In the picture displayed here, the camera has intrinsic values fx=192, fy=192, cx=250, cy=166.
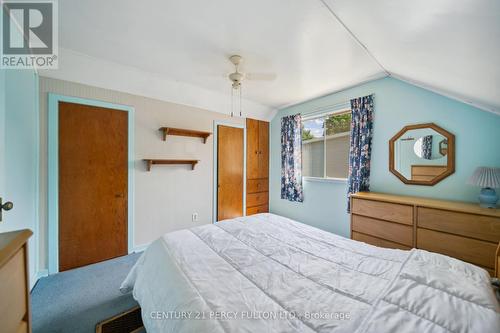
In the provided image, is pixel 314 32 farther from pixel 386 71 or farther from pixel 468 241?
pixel 468 241

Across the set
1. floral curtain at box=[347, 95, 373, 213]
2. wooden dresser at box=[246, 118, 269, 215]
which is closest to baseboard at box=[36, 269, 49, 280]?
wooden dresser at box=[246, 118, 269, 215]

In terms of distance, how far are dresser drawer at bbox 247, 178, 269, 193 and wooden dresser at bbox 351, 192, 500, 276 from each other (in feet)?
6.88

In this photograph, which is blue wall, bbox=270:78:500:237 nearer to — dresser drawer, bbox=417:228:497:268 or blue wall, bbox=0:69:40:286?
dresser drawer, bbox=417:228:497:268

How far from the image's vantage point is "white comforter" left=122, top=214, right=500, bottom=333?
78 cm

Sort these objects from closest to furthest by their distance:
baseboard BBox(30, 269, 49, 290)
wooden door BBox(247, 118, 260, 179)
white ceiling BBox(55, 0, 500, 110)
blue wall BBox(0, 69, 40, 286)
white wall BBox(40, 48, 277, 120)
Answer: white ceiling BBox(55, 0, 500, 110), blue wall BBox(0, 69, 40, 286), baseboard BBox(30, 269, 49, 290), white wall BBox(40, 48, 277, 120), wooden door BBox(247, 118, 260, 179)

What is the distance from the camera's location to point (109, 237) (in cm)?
261

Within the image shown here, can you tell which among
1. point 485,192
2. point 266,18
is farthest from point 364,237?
point 266,18

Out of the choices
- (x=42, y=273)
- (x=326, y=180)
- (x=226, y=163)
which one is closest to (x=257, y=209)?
(x=226, y=163)

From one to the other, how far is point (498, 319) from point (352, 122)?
2.68 meters

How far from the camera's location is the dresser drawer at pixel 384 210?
2170mm

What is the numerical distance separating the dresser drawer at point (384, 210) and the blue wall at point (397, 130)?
1.63 ft

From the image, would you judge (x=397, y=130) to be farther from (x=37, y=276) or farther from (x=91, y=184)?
(x=37, y=276)

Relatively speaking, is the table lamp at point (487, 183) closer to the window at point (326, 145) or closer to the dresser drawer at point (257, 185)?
the window at point (326, 145)

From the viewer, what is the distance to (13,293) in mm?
708
